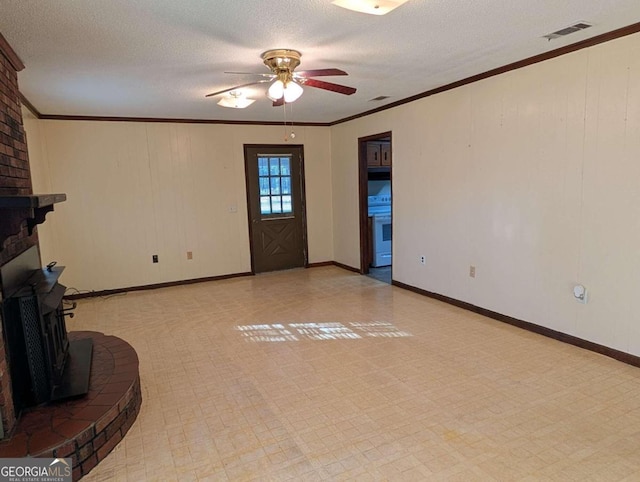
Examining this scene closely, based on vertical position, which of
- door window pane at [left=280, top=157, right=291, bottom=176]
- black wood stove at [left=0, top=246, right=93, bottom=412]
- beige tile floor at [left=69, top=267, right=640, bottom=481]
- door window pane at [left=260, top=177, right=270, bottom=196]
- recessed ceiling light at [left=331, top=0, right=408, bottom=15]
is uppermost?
recessed ceiling light at [left=331, top=0, right=408, bottom=15]

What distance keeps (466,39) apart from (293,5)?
1.33 metres

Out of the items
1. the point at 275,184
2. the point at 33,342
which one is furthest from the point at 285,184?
the point at 33,342

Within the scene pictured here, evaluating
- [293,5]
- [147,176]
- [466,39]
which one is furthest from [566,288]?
[147,176]

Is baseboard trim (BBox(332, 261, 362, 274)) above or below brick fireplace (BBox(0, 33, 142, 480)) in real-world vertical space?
below

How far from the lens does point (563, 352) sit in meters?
3.21

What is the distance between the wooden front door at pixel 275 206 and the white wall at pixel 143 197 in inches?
5.6

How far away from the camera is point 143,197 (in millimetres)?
5551

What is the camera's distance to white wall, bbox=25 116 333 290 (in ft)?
16.9

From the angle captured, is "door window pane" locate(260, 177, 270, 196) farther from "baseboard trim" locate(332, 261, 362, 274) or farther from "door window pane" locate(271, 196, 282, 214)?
"baseboard trim" locate(332, 261, 362, 274)

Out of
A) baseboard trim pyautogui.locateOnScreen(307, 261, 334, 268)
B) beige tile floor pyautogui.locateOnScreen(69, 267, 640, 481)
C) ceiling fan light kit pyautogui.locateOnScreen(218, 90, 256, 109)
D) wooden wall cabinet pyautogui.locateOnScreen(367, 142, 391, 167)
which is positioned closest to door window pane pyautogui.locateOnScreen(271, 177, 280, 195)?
baseboard trim pyautogui.locateOnScreen(307, 261, 334, 268)

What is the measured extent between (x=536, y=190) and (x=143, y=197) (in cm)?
466

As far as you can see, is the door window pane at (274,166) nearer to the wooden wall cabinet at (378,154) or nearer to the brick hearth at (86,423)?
the wooden wall cabinet at (378,154)

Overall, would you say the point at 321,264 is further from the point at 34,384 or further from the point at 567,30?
the point at 34,384
